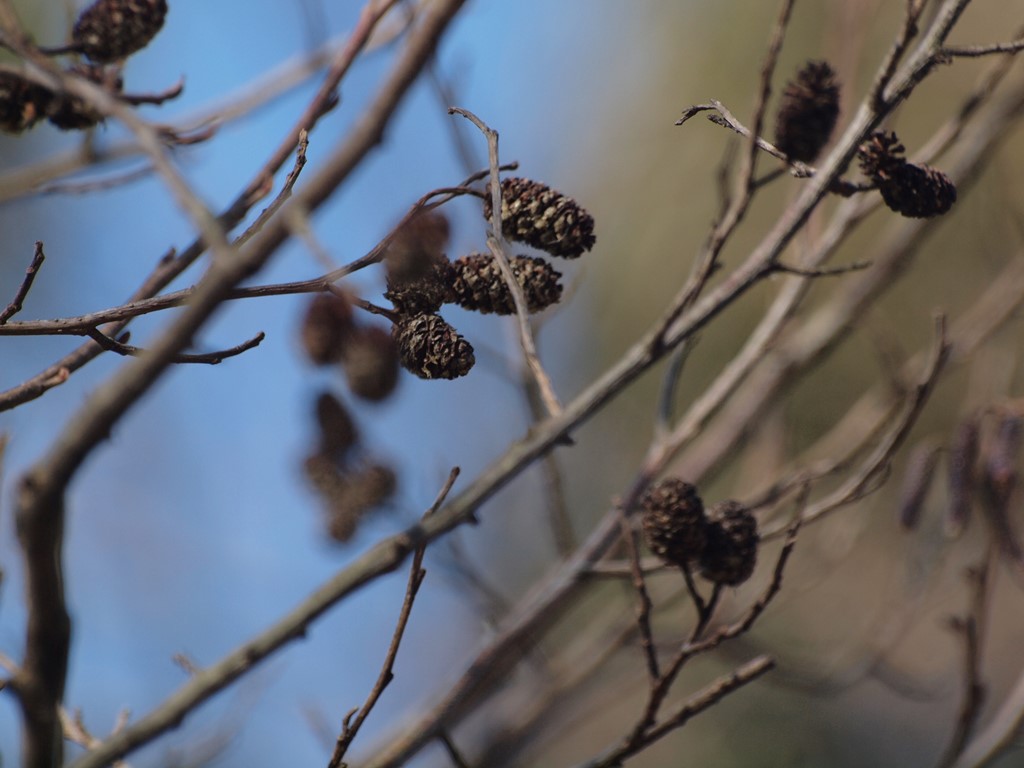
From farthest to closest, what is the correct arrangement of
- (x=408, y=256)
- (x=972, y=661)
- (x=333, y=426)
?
(x=333, y=426)
(x=972, y=661)
(x=408, y=256)

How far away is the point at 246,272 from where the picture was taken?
1.58ft

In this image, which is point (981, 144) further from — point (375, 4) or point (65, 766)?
point (65, 766)

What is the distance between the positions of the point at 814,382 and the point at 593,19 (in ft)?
6.53

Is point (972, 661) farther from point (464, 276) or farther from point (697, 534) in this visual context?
point (464, 276)

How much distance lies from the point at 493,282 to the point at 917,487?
66 centimetres

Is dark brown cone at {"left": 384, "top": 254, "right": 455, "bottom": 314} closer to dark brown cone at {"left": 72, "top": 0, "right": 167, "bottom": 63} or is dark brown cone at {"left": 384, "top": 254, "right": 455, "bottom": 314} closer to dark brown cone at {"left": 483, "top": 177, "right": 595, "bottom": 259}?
dark brown cone at {"left": 483, "top": 177, "right": 595, "bottom": 259}

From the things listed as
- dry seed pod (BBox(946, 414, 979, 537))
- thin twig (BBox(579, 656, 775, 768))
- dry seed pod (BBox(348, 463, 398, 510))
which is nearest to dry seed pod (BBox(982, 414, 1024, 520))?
dry seed pod (BBox(946, 414, 979, 537))

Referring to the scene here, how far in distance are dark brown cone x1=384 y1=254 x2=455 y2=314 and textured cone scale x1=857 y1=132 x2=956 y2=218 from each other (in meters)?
0.34

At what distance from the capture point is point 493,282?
76 centimetres

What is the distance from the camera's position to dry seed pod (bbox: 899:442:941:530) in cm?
113

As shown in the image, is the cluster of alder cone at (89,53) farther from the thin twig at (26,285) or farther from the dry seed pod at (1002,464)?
the dry seed pod at (1002,464)

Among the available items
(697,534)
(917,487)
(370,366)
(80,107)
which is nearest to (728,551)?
(697,534)

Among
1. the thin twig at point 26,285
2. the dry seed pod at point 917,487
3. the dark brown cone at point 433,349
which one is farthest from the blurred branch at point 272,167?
the dry seed pod at point 917,487

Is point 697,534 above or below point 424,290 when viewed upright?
below
